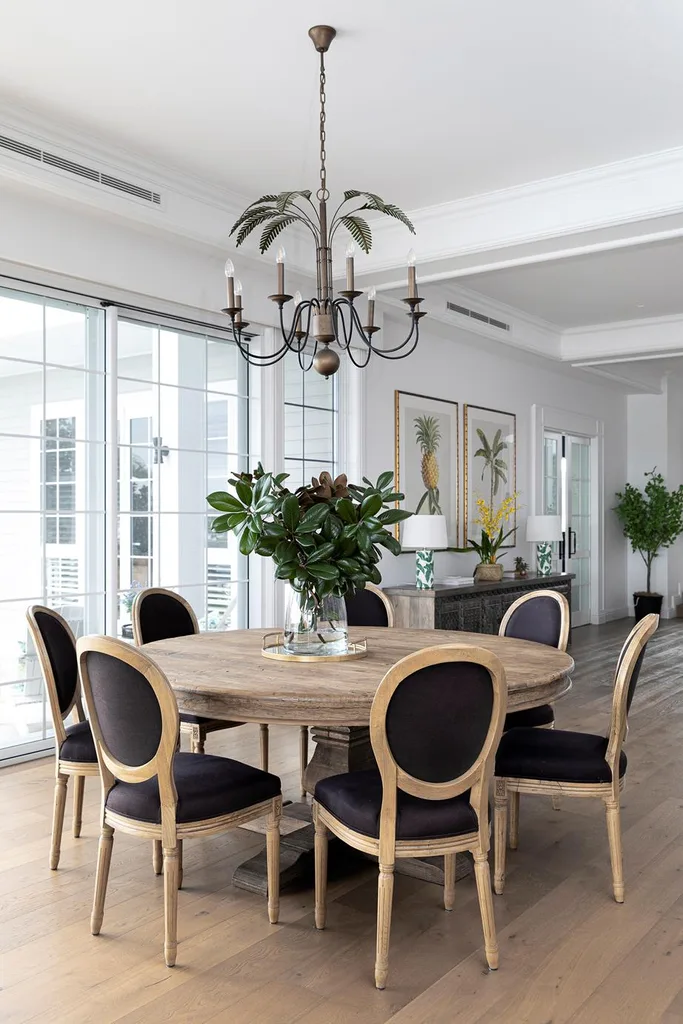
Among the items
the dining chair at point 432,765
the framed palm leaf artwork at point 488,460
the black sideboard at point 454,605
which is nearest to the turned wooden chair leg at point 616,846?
the dining chair at point 432,765

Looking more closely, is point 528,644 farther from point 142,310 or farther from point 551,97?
point 142,310

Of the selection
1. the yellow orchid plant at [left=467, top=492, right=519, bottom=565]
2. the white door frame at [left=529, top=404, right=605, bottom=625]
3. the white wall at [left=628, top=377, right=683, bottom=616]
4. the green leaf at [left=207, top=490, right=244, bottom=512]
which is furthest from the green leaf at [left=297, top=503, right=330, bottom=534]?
the white wall at [left=628, top=377, right=683, bottom=616]

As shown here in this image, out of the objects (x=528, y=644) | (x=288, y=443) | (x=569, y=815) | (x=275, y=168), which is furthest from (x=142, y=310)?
(x=569, y=815)

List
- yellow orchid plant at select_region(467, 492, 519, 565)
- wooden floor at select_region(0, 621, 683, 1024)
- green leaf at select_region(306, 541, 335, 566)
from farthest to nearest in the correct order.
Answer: yellow orchid plant at select_region(467, 492, 519, 565), green leaf at select_region(306, 541, 335, 566), wooden floor at select_region(0, 621, 683, 1024)

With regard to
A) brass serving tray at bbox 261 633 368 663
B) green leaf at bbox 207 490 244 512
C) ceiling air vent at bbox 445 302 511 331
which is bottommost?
brass serving tray at bbox 261 633 368 663

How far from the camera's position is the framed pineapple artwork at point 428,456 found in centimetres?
686

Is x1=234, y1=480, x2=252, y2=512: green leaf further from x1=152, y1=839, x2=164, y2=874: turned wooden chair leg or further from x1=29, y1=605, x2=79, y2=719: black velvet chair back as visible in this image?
x1=152, y1=839, x2=164, y2=874: turned wooden chair leg

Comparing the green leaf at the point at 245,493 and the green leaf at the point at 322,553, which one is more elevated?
the green leaf at the point at 245,493

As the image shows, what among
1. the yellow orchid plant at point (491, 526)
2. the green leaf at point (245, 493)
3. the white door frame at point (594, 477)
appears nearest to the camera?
the green leaf at point (245, 493)

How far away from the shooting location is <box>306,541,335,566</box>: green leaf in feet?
9.44

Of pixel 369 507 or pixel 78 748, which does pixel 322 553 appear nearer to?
pixel 369 507

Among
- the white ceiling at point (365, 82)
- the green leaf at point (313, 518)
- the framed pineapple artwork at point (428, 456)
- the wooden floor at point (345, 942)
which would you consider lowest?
the wooden floor at point (345, 942)

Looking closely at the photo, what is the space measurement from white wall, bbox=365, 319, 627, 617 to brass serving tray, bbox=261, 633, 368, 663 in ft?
10.6

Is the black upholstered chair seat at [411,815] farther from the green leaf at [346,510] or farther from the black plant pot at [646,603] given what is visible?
the black plant pot at [646,603]
